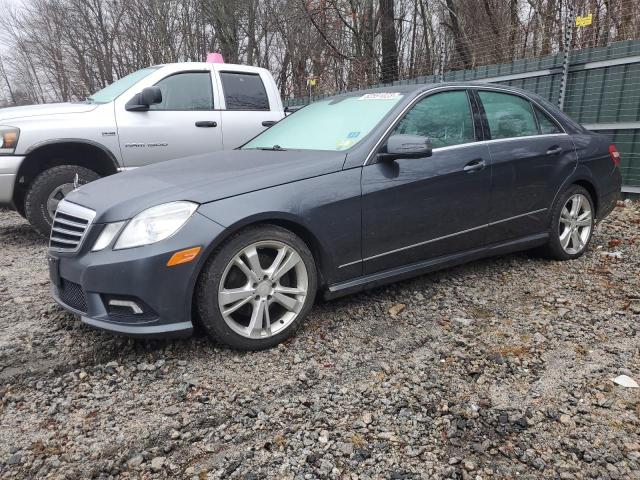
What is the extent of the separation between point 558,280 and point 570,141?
1.24m

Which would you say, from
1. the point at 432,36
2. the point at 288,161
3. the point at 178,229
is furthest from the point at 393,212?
the point at 432,36

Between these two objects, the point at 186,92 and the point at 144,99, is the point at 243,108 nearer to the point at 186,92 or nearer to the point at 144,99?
the point at 186,92

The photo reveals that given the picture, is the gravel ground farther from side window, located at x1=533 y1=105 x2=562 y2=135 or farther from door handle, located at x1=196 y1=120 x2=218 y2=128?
door handle, located at x1=196 y1=120 x2=218 y2=128

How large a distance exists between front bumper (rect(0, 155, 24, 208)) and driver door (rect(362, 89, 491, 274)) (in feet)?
11.6

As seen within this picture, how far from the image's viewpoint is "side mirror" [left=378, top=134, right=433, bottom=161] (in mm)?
2936

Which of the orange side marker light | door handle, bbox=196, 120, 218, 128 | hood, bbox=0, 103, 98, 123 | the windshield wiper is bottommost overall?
the orange side marker light

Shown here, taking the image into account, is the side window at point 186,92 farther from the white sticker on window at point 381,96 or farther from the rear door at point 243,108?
the white sticker on window at point 381,96

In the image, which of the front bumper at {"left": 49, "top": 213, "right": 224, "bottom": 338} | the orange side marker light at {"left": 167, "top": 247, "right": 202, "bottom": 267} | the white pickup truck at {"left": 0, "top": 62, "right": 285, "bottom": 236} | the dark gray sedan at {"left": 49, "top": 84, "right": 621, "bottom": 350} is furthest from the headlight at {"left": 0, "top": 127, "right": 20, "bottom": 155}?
the orange side marker light at {"left": 167, "top": 247, "right": 202, "bottom": 267}

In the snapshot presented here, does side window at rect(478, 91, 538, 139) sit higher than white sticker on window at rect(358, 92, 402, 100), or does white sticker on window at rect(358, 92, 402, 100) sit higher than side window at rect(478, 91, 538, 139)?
white sticker on window at rect(358, 92, 402, 100)

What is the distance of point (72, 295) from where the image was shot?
261 centimetres

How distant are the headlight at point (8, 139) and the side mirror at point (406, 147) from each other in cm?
362

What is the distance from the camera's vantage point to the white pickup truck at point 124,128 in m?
4.59

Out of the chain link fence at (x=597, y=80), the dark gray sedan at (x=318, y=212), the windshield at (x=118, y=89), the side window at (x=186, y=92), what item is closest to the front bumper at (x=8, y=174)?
the windshield at (x=118, y=89)

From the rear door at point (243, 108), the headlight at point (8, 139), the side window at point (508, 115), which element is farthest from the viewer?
the rear door at point (243, 108)
